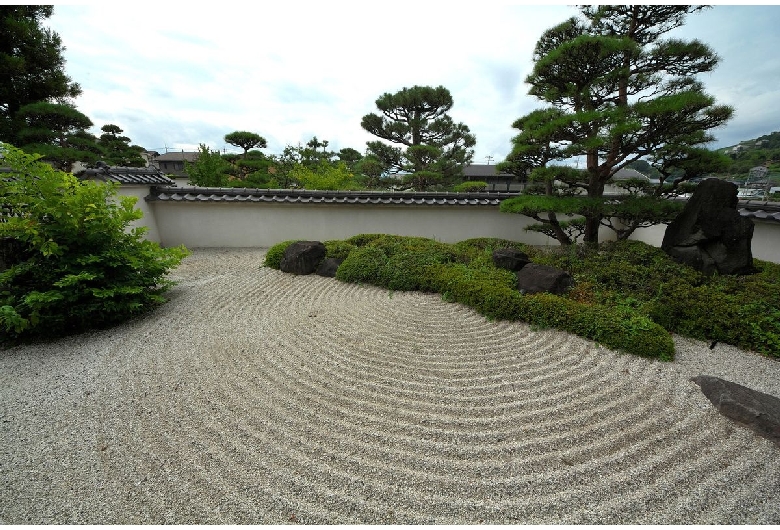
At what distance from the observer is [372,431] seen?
2.54 m

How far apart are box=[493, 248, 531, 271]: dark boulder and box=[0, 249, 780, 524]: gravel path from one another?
1.93 metres

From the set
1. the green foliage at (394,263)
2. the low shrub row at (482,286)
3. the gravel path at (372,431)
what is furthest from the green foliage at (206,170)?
the gravel path at (372,431)

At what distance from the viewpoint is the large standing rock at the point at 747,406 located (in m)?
2.45

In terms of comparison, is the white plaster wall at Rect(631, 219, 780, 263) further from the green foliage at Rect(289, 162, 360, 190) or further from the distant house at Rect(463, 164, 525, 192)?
the distant house at Rect(463, 164, 525, 192)

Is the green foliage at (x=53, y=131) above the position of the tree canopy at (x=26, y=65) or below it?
below

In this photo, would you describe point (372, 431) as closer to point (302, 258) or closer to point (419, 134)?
point (302, 258)

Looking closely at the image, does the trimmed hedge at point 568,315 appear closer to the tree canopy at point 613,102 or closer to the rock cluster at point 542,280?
the rock cluster at point 542,280

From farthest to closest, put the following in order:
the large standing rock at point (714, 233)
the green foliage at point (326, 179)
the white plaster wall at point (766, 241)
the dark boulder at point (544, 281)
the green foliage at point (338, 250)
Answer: the green foliage at point (326, 179), the green foliage at point (338, 250), the white plaster wall at point (766, 241), the large standing rock at point (714, 233), the dark boulder at point (544, 281)

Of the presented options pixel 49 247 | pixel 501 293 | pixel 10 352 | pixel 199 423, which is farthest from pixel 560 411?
pixel 10 352

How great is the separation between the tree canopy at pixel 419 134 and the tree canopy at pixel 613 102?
8.79 m

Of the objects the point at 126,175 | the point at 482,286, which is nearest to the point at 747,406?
the point at 482,286

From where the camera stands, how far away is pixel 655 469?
7.20ft

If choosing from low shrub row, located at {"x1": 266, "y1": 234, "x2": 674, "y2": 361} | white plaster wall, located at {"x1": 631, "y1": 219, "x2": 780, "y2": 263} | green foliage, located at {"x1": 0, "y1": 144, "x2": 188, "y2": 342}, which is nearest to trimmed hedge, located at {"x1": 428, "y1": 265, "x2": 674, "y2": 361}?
low shrub row, located at {"x1": 266, "y1": 234, "x2": 674, "y2": 361}

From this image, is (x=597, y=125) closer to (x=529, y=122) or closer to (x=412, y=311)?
(x=529, y=122)
